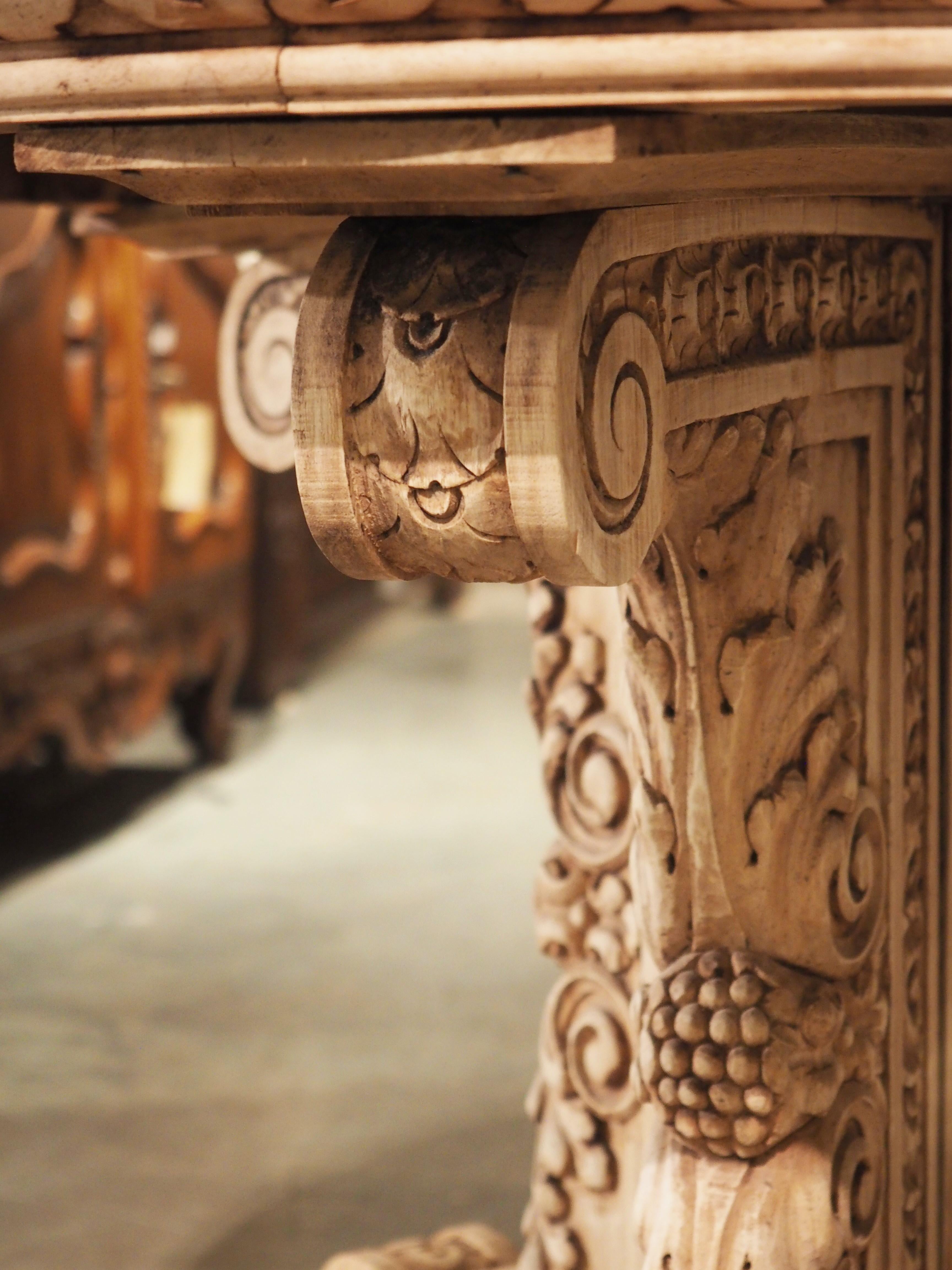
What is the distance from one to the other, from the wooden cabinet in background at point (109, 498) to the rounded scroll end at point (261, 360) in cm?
145

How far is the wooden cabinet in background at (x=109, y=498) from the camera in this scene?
2.76m

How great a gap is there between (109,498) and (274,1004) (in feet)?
3.73

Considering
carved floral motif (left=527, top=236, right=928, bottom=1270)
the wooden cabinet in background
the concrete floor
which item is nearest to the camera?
carved floral motif (left=527, top=236, right=928, bottom=1270)

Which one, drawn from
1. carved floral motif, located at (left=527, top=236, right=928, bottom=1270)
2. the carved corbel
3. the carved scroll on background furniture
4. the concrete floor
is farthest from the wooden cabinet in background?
the carved corbel

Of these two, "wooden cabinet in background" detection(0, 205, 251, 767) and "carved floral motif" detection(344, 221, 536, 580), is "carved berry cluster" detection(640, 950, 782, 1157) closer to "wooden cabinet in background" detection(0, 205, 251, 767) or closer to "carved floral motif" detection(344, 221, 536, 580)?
"carved floral motif" detection(344, 221, 536, 580)

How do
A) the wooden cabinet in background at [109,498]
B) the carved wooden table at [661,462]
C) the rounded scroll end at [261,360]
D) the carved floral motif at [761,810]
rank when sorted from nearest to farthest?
1. the carved wooden table at [661,462]
2. the carved floral motif at [761,810]
3. the rounded scroll end at [261,360]
4. the wooden cabinet in background at [109,498]

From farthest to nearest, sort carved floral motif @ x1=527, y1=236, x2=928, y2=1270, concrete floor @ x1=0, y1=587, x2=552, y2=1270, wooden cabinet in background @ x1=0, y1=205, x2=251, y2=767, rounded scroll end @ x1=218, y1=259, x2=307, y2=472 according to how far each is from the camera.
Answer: wooden cabinet in background @ x1=0, y1=205, x2=251, y2=767 < concrete floor @ x1=0, y1=587, x2=552, y2=1270 < rounded scroll end @ x1=218, y1=259, x2=307, y2=472 < carved floral motif @ x1=527, y1=236, x2=928, y2=1270

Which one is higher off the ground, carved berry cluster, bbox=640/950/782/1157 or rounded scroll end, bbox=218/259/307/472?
rounded scroll end, bbox=218/259/307/472

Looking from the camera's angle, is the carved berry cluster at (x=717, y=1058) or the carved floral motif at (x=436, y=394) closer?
the carved floral motif at (x=436, y=394)

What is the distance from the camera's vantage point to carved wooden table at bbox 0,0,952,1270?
56 centimetres

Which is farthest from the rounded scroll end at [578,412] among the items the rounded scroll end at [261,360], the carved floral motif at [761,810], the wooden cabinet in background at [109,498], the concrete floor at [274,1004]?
the wooden cabinet in background at [109,498]

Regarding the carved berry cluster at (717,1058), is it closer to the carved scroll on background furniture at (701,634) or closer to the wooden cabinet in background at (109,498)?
the carved scroll on background furniture at (701,634)

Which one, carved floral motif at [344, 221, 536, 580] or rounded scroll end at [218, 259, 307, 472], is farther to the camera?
rounded scroll end at [218, 259, 307, 472]

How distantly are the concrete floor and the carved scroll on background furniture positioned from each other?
2.44 feet
